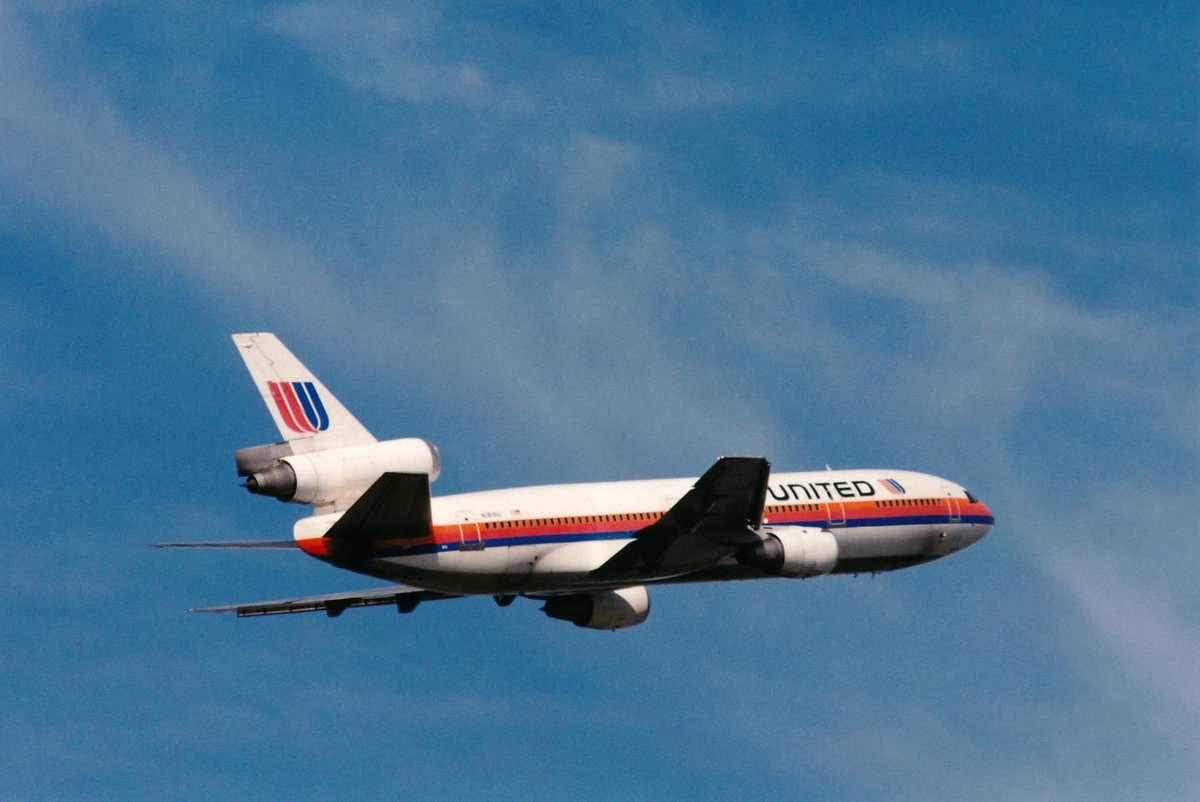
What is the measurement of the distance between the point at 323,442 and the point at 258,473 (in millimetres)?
2666

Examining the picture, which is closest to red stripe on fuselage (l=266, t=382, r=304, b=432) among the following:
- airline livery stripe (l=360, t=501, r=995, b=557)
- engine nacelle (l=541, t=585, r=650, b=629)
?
airline livery stripe (l=360, t=501, r=995, b=557)

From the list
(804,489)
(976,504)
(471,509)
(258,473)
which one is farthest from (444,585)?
(976,504)

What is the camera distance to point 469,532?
56.7 m

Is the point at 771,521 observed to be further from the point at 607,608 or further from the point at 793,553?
the point at 607,608

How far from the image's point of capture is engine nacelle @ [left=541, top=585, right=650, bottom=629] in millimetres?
64312

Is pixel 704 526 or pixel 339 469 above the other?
pixel 704 526

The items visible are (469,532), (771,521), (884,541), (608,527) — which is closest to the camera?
(469,532)

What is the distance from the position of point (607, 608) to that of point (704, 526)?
765 centimetres

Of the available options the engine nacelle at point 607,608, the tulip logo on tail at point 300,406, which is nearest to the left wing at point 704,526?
the engine nacelle at point 607,608

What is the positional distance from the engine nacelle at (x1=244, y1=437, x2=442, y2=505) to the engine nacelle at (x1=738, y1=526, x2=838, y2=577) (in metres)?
10.2

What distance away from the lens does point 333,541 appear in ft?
178

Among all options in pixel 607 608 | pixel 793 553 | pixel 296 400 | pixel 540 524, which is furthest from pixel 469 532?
pixel 793 553

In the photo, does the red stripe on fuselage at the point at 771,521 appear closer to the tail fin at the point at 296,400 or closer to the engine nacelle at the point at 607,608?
the tail fin at the point at 296,400

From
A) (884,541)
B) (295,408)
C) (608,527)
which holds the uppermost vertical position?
(884,541)
